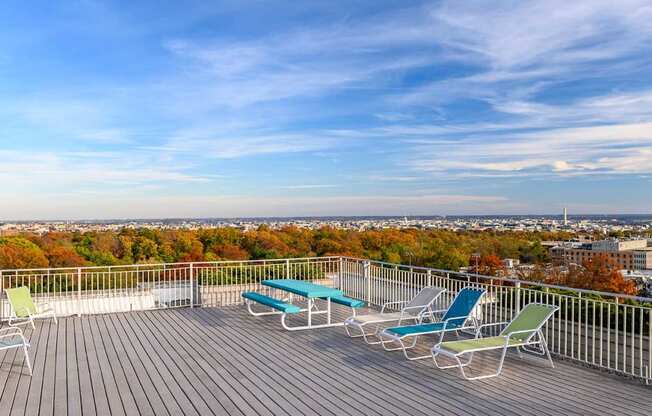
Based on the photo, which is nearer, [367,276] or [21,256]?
[367,276]

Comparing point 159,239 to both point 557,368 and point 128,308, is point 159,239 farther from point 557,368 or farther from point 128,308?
point 557,368

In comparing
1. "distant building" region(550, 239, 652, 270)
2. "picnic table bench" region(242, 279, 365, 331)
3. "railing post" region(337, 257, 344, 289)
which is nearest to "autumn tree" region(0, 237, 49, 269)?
"railing post" region(337, 257, 344, 289)

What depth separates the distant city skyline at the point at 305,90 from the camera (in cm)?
1480

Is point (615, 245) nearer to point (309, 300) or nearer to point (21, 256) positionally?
point (309, 300)

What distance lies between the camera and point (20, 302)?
25.9 ft

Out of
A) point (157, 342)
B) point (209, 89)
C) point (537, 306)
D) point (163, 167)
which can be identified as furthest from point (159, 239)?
point (537, 306)

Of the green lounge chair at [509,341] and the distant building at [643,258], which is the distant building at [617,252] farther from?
the green lounge chair at [509,341]

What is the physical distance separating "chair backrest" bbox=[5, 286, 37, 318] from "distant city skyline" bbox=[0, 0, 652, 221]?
856 cm

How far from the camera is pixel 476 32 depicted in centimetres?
1431

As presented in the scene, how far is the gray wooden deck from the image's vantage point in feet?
14.8

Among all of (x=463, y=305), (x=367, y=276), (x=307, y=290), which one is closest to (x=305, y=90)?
(x=367, y=276)

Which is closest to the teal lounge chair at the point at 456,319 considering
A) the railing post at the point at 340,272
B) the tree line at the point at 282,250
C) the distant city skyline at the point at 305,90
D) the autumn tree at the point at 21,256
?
the railing post at the point at 340,272

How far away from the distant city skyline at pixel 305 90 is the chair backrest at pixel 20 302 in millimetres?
8561

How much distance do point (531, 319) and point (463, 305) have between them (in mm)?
1084
